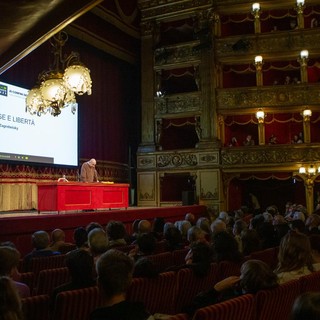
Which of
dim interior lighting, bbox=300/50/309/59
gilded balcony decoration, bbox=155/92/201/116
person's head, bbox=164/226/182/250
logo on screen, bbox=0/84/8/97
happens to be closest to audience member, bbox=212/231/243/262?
person's head, bbox=164/226/182/250

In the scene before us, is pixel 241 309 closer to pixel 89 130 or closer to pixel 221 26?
pixel 89 130

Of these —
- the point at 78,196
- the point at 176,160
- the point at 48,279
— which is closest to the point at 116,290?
the point at 48,279

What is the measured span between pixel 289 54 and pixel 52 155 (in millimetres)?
8600

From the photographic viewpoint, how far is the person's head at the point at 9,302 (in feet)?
4.93

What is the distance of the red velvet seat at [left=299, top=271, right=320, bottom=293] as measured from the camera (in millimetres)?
2913

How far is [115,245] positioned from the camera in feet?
16.0

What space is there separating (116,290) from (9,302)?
2.45 feet

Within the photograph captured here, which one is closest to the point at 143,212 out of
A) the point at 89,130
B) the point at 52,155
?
the point at 52,155

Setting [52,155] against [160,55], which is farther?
[160,55]

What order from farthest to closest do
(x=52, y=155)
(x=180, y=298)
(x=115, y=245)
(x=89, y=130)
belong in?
(x=89, y=130)
(x=52, y=155)
(x=115, y=245)
(x=180, y=298)

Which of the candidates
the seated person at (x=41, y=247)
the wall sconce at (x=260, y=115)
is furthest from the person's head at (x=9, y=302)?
the wall sconce at (x=260, y=115)

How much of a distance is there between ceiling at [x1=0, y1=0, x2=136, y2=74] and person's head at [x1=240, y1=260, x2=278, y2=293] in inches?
69.4

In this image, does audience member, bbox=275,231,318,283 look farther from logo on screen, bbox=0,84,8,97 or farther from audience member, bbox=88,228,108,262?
logo on screen, bbox=0,84,8,97

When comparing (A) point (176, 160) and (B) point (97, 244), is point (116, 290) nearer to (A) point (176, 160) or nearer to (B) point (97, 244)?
(B) point (97, 244)
